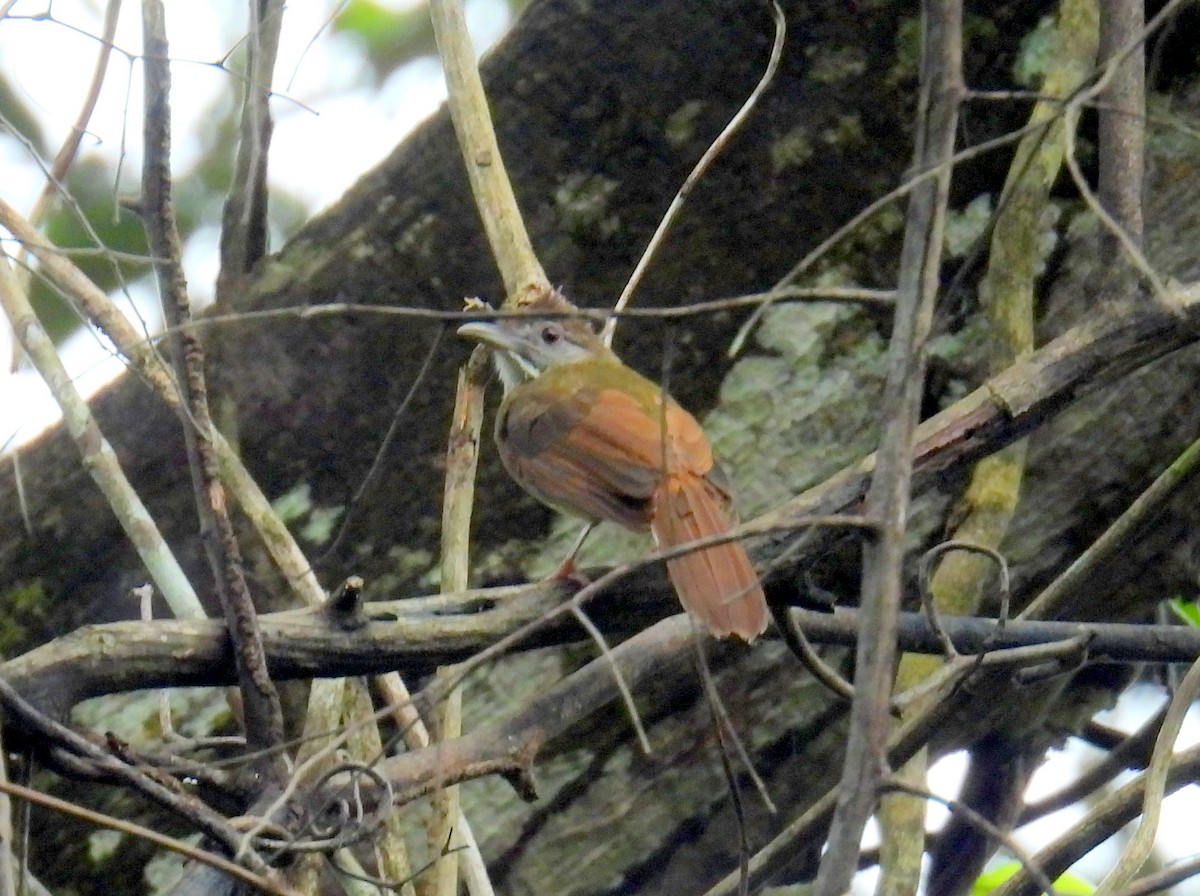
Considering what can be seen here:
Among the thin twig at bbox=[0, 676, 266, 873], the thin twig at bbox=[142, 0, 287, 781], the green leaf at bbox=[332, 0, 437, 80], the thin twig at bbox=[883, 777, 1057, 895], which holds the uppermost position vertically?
the green leaf at bbox=[332, 0, 437, 80]

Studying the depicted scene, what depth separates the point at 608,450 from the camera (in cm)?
347

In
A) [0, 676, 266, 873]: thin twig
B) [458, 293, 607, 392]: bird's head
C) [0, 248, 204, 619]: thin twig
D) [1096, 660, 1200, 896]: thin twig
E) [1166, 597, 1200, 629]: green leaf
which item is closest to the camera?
[0, 676, 266, 873]: thin twig

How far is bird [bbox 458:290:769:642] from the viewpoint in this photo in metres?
3.09

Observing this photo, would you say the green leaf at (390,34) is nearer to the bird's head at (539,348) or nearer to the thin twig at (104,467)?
the bird's head at (539,348)

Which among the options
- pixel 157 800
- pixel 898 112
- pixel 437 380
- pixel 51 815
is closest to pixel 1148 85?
pixel 898 112

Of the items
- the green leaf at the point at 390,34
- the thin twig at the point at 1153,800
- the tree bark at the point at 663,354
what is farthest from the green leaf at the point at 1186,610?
the green leaf at the point at 390,34

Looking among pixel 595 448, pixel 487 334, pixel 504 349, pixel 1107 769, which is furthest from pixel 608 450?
pixel 1107 769

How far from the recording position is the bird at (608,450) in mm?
3086

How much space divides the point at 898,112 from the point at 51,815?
7.12 ft

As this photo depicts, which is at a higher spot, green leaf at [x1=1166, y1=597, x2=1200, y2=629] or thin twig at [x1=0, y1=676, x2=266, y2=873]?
thin twig at [x1=0, y1=676, x2=266, y2=873]

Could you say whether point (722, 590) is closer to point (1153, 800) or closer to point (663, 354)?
point (1153, 800)

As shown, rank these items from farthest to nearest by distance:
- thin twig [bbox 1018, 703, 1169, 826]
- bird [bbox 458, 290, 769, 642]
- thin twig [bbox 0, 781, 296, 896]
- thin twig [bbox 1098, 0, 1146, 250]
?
thin twig [bbox 1018, 703, 1169, 826]
bird [bbox 458, 290, 769, 642]
thin twig [bbox 1098, 0, 1146, 250]
thin twig [bbox 0, 781, 296, 896]

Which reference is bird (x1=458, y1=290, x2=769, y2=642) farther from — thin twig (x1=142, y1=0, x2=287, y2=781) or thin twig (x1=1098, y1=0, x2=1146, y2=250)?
thin twig (x1=1098, y1=0, x2=1146, y2=250)

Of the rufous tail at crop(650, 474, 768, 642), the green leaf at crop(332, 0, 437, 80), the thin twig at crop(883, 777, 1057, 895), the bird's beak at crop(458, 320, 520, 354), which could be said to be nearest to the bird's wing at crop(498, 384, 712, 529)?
the bird's beak at crop(458, 320, 520, 354)
